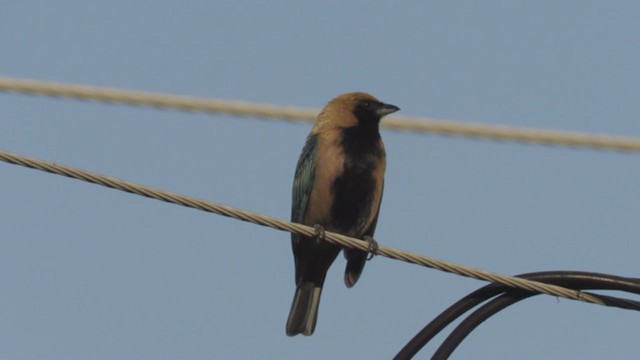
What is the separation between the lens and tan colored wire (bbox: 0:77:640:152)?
507 cm

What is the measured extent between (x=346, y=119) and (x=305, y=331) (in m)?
1.50

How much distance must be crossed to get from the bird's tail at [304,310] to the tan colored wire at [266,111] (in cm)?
291

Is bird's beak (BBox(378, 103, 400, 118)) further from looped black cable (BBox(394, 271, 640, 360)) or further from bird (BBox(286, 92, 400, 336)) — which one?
looped black cable (BBox(394, 271, 640, 360))

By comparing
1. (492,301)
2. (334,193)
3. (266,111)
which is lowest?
(492,301)

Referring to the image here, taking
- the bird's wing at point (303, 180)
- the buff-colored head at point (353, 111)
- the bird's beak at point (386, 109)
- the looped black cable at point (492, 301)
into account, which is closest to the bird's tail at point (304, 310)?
the bird's wing at point (303, 180)

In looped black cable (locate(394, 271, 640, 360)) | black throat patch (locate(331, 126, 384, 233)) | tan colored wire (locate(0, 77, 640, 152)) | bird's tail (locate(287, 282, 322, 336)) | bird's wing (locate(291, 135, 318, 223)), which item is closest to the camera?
looped black cable (locate(394, 271, 640, 360))

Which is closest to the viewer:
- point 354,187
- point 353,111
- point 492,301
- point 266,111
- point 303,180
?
point 492,301

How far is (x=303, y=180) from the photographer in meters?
7.87

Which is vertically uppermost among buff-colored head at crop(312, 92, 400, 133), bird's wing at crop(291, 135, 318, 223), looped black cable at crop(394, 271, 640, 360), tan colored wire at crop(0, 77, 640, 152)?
buff-colored head at crop(312, 92, 400, 133)

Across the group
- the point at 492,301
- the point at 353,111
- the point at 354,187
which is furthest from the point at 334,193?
the point at 492,301

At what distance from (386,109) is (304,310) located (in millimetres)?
1561

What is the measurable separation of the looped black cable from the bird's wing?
329 centimetres

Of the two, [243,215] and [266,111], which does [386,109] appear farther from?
[243,215]

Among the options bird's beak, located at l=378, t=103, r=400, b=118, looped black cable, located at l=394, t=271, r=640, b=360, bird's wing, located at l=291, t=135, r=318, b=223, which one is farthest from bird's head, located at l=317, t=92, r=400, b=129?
looped black cable, located at l=394, t=271, r=640, b=360
